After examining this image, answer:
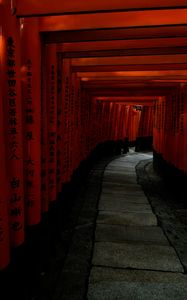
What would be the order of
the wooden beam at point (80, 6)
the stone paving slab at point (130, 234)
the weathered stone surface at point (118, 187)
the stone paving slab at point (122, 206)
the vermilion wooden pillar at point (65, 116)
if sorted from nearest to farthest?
the wooden beam at point (80, 6) < the stone paving slab at point (130, 234) < the vermilion wooden pillar at point (65, 116) < the stone paving slab at point (122, 206) < the weathered stone surface at point (118, 187)

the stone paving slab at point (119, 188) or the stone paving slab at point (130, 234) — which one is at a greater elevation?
the stone paving slab at point (130, 234)

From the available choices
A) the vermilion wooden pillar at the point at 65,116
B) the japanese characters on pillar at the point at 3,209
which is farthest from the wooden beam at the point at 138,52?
the japanese characters on pillar at the point at 3,209

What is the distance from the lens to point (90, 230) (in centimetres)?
670

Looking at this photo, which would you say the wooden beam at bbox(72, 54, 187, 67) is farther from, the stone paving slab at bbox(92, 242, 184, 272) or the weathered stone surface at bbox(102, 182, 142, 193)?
the weathered stone surface at bbox(102, 182, 142, 193)

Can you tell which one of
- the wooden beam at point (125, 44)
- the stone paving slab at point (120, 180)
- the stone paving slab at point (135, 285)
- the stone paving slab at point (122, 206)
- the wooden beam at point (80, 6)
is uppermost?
the wooden beam at point (125, 44)

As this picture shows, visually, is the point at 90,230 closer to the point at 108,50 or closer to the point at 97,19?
the point at 108,50

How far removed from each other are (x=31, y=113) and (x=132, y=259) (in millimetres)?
2748

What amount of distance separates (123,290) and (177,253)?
1.63 meters

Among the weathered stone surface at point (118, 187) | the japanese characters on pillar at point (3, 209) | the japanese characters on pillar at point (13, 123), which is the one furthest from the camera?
the weathered stone surface at point (118, 187)

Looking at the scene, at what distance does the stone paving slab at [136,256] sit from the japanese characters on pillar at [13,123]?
190cm

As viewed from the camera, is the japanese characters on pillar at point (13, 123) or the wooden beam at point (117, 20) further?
the wooden beam at point (117, 20)

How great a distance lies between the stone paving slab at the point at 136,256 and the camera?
504 cm

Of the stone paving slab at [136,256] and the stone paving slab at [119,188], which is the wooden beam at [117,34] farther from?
the stone paving slab at [119,188]

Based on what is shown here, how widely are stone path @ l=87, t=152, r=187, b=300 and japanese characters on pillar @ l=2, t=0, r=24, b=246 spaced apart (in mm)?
1355
